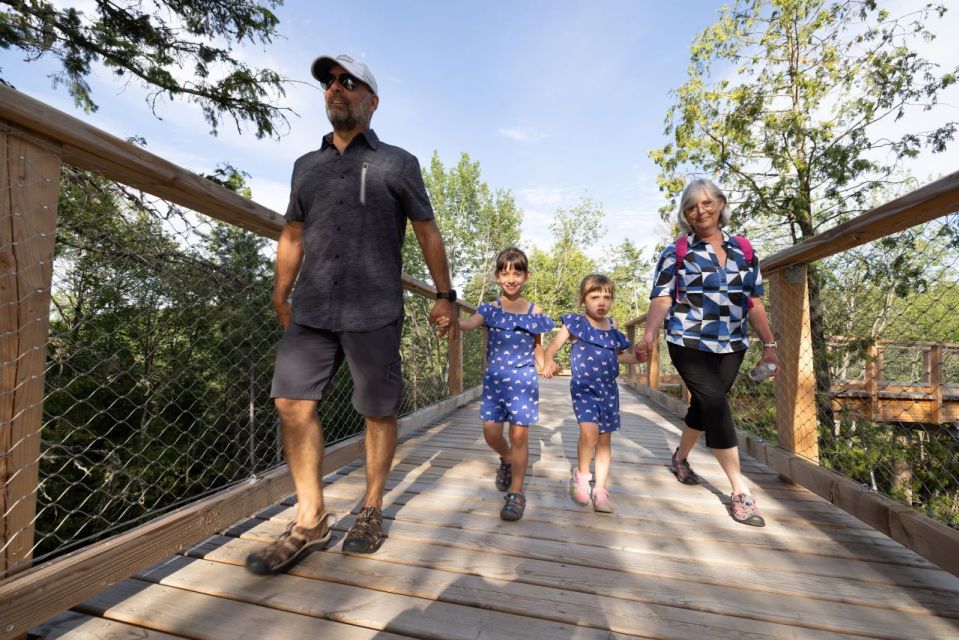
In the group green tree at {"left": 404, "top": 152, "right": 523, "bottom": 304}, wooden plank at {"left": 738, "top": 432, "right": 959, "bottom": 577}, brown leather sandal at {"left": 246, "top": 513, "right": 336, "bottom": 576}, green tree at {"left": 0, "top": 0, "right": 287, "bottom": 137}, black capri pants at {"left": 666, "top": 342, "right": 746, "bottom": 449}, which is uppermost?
green tree at {"left": 404, "top": 152, "right": 523, "bottom": 304}

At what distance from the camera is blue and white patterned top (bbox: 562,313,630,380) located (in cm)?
195

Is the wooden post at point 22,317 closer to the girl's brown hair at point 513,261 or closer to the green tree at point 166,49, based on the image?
the girl's brown hair at point 513,261

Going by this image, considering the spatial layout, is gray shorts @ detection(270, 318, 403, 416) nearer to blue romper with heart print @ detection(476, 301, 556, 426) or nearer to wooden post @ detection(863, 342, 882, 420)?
blue romper with heart print @ detection(476, 301, 556, 426)

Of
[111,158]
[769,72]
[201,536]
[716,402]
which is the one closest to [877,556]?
[716,402]

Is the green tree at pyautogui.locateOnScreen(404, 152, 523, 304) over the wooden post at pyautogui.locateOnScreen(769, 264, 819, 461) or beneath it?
over

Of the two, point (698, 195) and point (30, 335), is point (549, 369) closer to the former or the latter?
point (698, 195)

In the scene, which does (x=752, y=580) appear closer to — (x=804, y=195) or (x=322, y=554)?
(x=322, y=554)

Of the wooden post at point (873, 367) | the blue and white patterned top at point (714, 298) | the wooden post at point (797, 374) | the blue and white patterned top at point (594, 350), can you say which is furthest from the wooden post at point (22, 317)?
the wooden post at point (873, 367)

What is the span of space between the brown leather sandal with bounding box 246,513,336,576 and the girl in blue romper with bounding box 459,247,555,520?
0.76 metres

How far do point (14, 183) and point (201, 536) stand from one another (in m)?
1.04

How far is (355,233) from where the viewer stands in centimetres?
138

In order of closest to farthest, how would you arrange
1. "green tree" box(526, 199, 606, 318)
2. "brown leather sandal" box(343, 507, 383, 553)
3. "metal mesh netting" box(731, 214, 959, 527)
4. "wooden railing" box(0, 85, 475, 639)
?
1. "wooden railing" box(0, 85, 475, 639)
2. "brown leather sandal" box(343, 507, 383, 553)
3. "metal mesh netting" box(731, 214, 959, 527)
4. "green tree" box(526, 199, 606, 318)

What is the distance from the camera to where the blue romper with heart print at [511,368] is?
6.13 ft

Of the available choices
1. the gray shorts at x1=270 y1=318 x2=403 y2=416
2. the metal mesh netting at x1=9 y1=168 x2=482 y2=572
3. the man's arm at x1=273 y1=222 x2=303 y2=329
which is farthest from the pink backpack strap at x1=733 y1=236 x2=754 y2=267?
the metal mesh netting at x1=9 y1=168 x2=482 y2=572
